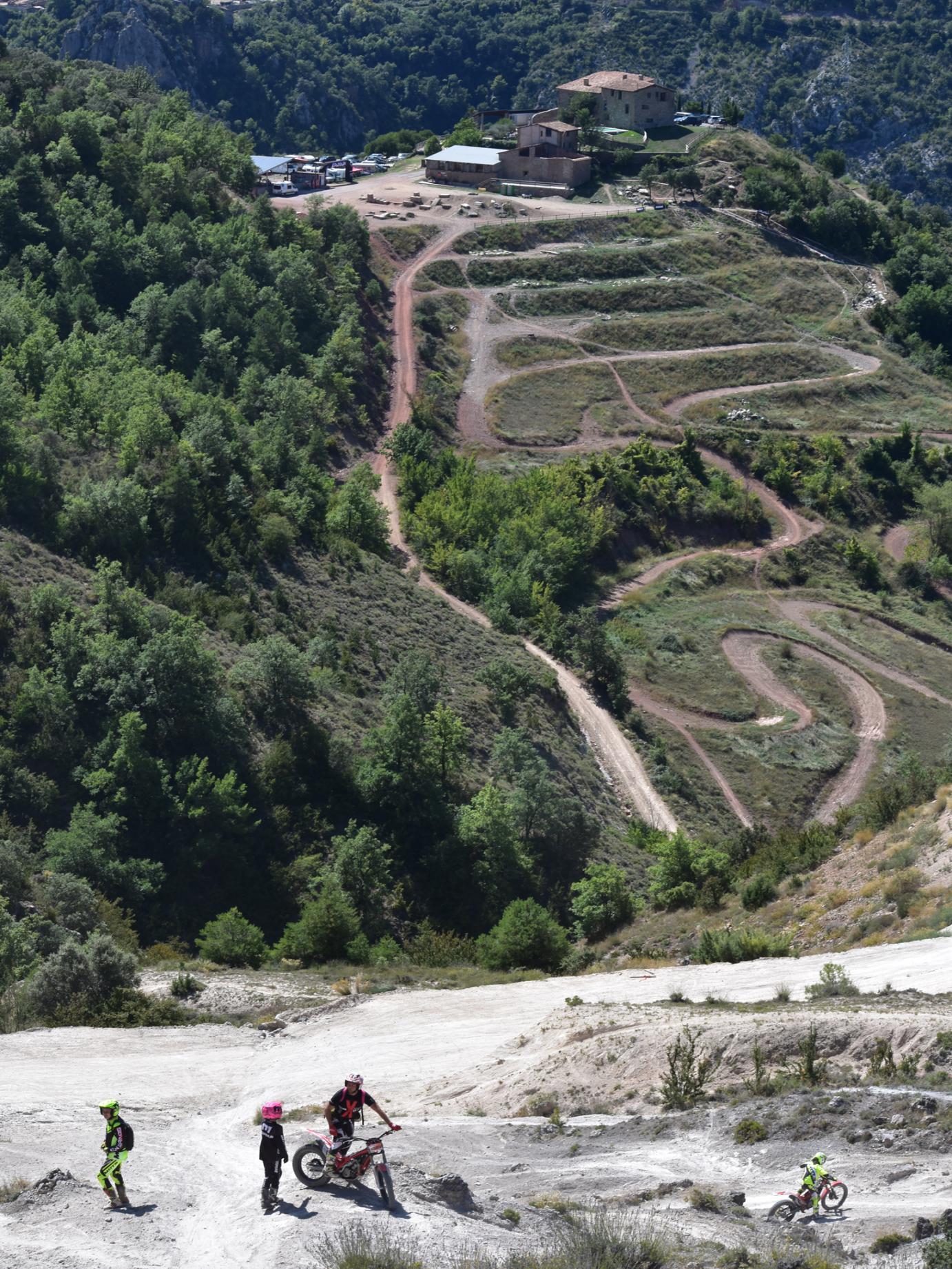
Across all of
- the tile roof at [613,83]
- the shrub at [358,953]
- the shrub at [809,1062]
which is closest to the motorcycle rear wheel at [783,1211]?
the shrub at [809,1062]

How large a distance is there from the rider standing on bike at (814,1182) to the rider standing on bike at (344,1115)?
201 inches

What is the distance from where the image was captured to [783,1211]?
1783 centimetres

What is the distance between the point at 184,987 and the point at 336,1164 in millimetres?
11679

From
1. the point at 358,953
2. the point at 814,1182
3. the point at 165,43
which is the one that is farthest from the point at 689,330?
the point at 165,43

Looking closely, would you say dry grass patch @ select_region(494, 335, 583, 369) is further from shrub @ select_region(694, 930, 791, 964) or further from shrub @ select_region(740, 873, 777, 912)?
shrub @ select_region(694, 930, 791, 964)

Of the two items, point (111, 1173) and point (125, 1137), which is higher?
point (125, 1137)

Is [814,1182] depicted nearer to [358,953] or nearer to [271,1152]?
[271,1152]

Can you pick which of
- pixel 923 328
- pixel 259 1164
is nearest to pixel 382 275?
pixel 923 328

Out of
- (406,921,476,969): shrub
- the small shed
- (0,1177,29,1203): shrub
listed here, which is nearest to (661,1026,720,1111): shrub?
(0,1177,29,1203): shrub

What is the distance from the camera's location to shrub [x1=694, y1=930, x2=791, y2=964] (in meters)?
31.3

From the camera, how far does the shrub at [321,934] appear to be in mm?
34406

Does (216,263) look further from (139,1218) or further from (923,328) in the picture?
(139,1218)

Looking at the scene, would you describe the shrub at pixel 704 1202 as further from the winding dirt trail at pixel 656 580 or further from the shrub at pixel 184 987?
the winding dirt trail at pixel 656 580

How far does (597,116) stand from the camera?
127 m
